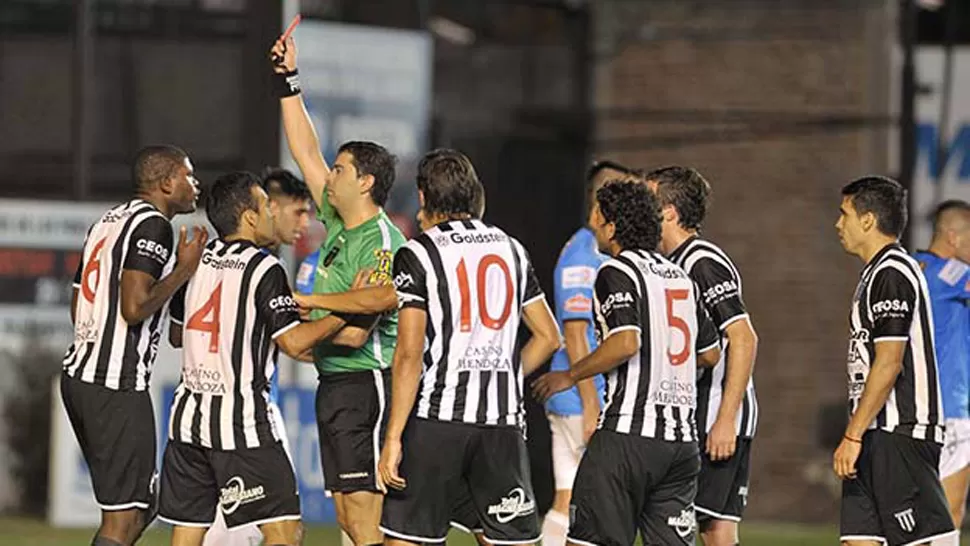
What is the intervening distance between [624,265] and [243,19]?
12.1 m

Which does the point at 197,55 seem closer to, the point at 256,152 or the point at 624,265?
the point at 256,152

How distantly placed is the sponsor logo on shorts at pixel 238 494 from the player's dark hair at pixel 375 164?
144 cm

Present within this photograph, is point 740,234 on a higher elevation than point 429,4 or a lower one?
lower

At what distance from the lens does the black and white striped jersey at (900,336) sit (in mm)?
10188

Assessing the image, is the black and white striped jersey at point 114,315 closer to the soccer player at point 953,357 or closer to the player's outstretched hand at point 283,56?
the player's outstretched hand at point 283,56

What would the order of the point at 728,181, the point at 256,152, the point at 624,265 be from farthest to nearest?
the point at 728,181
the point at 256,152
the point at 624,265

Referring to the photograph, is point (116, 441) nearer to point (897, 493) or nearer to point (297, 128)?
point (297, 128)

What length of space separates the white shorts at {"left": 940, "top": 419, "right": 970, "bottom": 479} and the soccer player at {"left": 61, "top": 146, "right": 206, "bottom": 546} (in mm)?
4607

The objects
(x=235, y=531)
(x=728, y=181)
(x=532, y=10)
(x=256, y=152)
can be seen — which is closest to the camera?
A: (x=235, y=531)

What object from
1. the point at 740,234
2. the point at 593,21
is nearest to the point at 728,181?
the point at 740,234

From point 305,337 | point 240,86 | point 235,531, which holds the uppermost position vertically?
point 240,86

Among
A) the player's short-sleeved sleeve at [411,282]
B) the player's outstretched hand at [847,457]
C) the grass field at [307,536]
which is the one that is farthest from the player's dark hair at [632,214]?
the grass field at [307,536]

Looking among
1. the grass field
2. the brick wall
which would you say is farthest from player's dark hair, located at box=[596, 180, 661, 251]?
the brick wall

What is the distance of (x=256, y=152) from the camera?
20.9 metres
